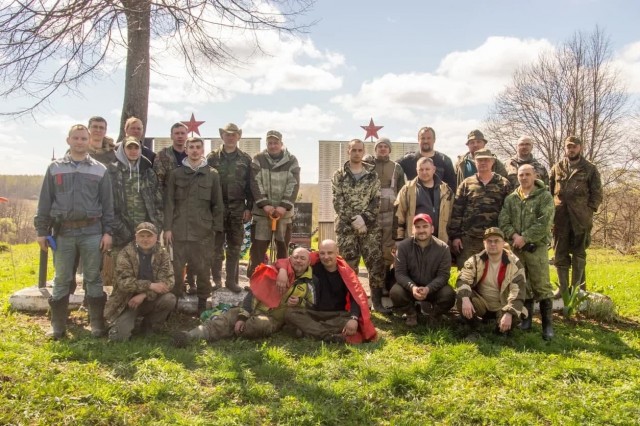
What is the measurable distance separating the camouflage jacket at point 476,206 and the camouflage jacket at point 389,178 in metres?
0.88

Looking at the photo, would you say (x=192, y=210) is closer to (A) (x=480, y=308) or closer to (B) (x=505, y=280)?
(A) (x=480, y=308)

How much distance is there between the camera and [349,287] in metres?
5.42

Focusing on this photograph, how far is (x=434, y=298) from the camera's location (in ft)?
18.6

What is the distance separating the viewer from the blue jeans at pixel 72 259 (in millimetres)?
5117

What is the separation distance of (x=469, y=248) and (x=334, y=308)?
6.13 feet

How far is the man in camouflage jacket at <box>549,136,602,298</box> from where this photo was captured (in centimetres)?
670

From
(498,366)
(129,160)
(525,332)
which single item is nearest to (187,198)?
(129,160)

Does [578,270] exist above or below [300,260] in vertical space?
below

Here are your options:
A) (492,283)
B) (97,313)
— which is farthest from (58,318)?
(492,283)

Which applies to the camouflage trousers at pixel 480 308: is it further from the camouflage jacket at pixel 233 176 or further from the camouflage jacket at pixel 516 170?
the camouflage jacket at pixel 233 176

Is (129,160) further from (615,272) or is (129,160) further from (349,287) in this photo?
(615,272)

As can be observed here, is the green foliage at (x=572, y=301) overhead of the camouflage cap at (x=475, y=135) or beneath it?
beneath

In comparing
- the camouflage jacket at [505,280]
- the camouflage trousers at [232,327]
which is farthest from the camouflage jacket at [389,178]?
the camouflage trousers at [232,327]

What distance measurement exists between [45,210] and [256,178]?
2485 millimetres
